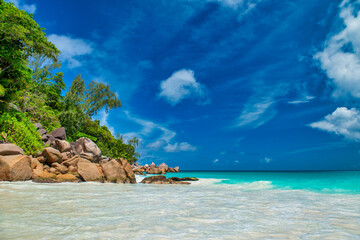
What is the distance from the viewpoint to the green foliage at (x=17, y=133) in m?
15.6

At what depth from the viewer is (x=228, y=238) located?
125 inches

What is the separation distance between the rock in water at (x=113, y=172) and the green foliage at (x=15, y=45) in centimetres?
845

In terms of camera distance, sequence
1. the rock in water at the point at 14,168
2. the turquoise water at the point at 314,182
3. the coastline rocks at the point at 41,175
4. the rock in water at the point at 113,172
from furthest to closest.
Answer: the turquoise water at the point at 314,182 → the rock in water at the point at 113,172 → the coastline rocks at the point at 41,175 → the rock in water at the point at 14,168

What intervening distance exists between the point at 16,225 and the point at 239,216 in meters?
4.10

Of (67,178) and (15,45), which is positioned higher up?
(15,45)

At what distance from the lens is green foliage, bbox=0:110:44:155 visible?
51.1 ft

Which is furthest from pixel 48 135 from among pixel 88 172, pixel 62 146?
pixel 88 172

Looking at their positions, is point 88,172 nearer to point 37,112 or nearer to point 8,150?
point 8,150

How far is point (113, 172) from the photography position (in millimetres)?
16250

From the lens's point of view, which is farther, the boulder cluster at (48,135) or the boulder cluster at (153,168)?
the boulder cluster at (153,168)

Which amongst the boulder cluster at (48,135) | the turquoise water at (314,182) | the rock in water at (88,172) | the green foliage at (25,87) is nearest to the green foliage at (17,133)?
the green foliage at (25,87)

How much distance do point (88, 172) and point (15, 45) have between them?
389 inches

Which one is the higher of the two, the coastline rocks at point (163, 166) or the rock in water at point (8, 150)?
the rock in water at point (8, 150)

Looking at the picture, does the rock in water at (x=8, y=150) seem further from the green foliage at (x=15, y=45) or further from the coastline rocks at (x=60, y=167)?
the green foliage at (x=15, y=45)
